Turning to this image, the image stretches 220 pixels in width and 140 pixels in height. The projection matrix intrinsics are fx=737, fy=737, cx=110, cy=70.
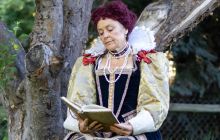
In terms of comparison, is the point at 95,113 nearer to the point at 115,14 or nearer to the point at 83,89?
the point at 83,89

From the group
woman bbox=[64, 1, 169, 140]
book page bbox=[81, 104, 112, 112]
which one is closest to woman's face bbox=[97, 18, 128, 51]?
woman bbox=[64, 1, 169, 140]

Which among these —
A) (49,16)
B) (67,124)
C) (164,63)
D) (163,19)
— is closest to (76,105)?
(67,124)

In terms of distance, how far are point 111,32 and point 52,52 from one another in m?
0.47

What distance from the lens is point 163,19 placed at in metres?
4.62

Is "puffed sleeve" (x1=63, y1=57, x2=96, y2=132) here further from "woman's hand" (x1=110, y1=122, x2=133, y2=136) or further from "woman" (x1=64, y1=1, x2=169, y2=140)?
"woman's hand" (x1=110, y1=122, x2=133, y2=136)

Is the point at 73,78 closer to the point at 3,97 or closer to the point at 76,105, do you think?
the point at 76,105

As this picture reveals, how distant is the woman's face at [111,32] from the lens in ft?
12.4

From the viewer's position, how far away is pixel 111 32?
3.79 m

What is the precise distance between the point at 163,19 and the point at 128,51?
821mm

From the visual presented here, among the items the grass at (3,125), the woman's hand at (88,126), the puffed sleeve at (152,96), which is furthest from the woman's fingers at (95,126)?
the grass at (3,125)

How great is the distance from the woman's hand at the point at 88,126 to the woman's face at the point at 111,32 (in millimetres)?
416

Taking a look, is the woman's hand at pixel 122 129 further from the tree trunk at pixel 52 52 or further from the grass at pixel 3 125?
the grass at pixel 3 125

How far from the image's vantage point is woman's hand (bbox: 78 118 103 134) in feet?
12.0

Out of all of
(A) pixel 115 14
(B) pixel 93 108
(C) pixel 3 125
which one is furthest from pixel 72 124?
(C) pixel 3 125
